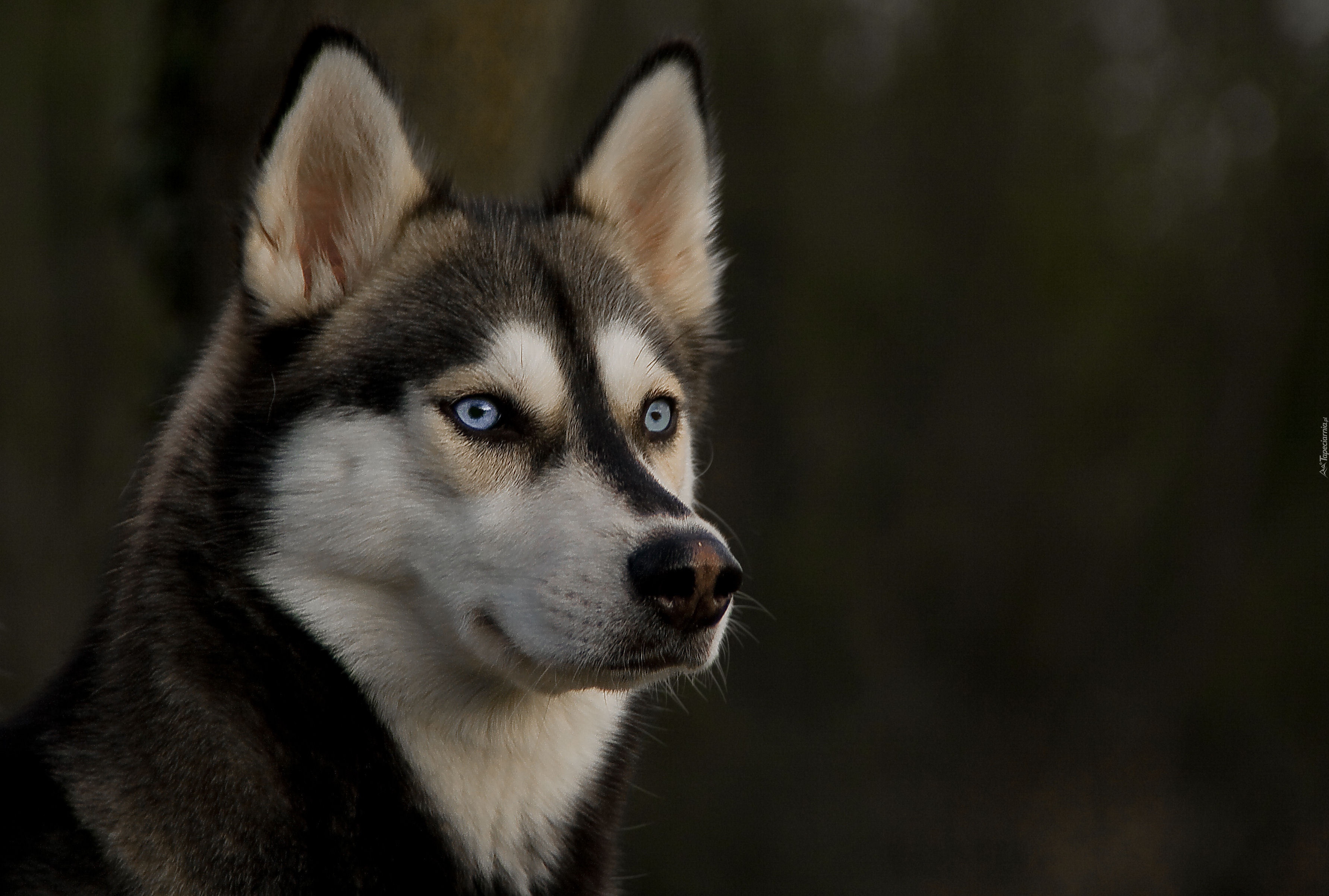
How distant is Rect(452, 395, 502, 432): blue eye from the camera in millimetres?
3439

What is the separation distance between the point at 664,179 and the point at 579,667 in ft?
6.13

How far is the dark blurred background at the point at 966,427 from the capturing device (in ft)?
42.5

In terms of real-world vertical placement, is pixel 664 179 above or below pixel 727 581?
above

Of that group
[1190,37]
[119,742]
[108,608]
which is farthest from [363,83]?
[1190,37]

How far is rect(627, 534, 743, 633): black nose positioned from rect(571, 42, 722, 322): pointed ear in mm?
1346

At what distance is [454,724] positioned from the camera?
3438 mm

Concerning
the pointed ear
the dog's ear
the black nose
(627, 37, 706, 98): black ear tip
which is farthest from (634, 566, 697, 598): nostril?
(627, 37, 706, 98): black ear tip

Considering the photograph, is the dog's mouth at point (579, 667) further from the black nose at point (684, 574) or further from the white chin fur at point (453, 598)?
the black nose at point (684, 574)

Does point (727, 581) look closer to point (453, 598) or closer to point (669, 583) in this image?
point (669, 583)

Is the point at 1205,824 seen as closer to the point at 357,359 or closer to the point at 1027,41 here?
the point at 1027,41

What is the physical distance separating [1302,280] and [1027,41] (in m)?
4.03

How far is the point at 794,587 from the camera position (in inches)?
609

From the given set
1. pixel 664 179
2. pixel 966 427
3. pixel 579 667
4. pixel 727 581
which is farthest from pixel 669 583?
pixel 966 427

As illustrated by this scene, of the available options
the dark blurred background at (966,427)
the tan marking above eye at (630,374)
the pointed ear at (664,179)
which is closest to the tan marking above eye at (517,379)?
the tan marking above eye at (630,374)
